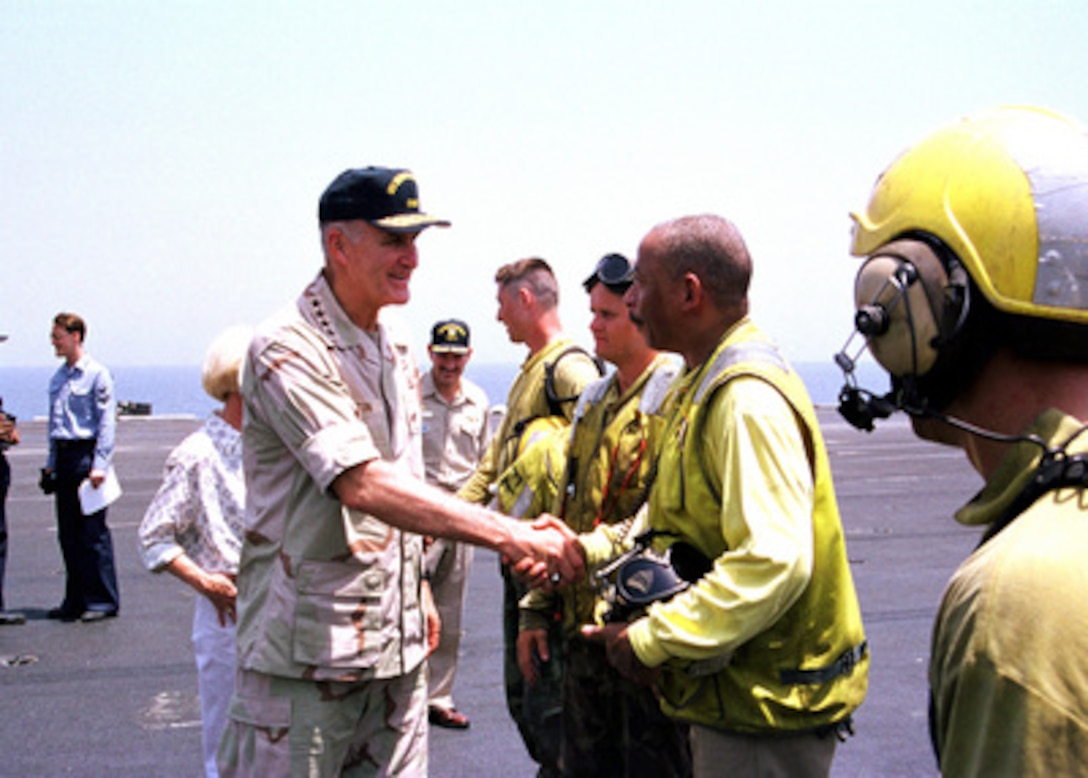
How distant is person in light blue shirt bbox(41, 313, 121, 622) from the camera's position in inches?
366

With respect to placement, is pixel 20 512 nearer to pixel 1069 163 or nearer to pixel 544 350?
pixel 544 350

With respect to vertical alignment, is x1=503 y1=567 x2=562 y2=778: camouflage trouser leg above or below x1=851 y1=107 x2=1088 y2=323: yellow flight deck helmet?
below

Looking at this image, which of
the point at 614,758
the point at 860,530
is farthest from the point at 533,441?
the point at 860,530

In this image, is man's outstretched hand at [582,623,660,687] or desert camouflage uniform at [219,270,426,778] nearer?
man's outstretched hand at [582,623,660,687]

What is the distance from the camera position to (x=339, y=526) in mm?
3293

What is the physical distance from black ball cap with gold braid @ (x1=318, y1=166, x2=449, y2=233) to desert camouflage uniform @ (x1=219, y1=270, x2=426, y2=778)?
25 cm

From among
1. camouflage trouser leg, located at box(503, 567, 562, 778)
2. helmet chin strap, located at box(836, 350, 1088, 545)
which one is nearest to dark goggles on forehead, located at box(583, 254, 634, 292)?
camouflage trouser leg, located at box(503, 567, 562, 778)

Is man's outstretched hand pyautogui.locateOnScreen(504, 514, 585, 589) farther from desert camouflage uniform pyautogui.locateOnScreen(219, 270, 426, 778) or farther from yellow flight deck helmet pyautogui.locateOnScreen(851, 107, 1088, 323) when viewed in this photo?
yellow flight deck helmet pyautogui.locateOnScreen(851, 107, 1088, 323)

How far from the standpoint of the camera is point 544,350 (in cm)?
567

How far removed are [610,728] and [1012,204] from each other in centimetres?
312

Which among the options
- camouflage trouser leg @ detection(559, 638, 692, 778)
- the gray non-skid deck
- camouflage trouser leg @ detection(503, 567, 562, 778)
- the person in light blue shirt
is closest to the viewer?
camouflage trouser leg @ detection(559, 638, 692, 778)

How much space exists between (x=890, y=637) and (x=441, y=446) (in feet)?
11.7

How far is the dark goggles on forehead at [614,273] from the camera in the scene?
186 inches

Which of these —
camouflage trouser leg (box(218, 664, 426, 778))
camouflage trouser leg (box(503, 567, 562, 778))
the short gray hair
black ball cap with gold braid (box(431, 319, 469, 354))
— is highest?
the short gray hair
